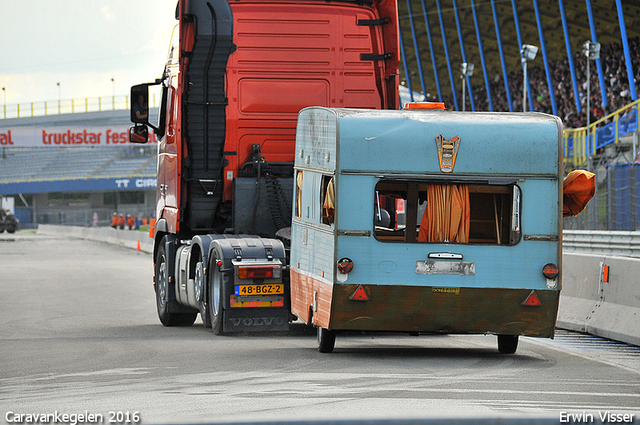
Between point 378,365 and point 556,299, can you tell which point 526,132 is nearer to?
point 556,299

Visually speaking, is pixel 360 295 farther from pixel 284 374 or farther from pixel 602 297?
pixel 602 297

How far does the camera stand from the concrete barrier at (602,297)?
478 inches

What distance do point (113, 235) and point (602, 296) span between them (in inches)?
1707

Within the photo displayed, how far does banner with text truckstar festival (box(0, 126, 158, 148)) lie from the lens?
308ft

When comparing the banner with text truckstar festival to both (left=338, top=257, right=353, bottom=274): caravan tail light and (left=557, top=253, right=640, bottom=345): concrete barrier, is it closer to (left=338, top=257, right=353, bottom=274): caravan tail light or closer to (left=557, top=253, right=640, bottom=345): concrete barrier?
(left=557, top=253, right=640, bottom=345): concrete barrier

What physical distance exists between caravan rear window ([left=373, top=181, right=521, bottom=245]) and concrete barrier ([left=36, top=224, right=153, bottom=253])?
102ft

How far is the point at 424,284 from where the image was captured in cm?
1006

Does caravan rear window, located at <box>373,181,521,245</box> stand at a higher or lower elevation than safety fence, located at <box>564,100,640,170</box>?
lower

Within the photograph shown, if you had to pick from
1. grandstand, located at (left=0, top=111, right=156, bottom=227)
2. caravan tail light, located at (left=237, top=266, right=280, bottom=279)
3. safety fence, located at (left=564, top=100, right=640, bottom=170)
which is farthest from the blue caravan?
grandstand, located at (left=0, top=111, right=156, bottom=227)

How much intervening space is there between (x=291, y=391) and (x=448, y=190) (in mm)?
3239

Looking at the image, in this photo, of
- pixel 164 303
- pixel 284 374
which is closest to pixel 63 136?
pixel 164 303

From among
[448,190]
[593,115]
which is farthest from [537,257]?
[593,115]

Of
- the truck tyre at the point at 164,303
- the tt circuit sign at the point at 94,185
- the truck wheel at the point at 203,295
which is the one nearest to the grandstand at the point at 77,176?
the tt circuit sign at the point at 94,185

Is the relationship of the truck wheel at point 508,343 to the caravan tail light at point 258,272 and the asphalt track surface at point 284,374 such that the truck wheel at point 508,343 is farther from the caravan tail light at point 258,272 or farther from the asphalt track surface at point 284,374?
the caravan tail light at point 258,272
